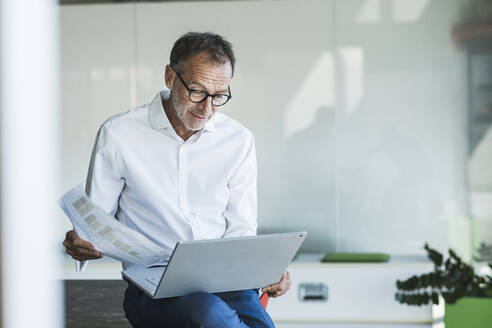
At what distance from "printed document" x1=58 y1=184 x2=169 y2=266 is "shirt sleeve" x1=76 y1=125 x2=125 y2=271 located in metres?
0.23

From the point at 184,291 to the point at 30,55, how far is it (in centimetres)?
131

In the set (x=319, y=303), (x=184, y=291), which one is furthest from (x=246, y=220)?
(x=319, y=303)

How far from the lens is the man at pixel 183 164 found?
1.97m

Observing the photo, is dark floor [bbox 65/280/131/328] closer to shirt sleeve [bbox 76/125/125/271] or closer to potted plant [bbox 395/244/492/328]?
shirt sleeve [bbox 76/125/125/271]

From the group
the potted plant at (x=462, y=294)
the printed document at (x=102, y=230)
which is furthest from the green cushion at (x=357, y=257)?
the printed document at (x=102, y=230)

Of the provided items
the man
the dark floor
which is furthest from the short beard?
the dark floor

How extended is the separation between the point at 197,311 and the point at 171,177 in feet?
1.76

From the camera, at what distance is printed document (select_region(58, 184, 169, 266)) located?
1642mm

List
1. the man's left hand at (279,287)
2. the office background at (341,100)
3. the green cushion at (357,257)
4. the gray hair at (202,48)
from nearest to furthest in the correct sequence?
the man's left hand at (279,287)
the gray hair at (202,48)
the green cushion at (357,257)
the office background at (341,100)

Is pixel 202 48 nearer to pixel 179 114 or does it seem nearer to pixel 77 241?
pixel 179 114

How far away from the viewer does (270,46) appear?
3928mm

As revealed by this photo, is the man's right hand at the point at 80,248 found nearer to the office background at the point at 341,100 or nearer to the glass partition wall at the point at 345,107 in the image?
the office background at the point at 341,100

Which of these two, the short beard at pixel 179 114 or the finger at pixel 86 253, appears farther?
the short beard at pixel 179 114

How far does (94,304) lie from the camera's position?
224 centimetres
